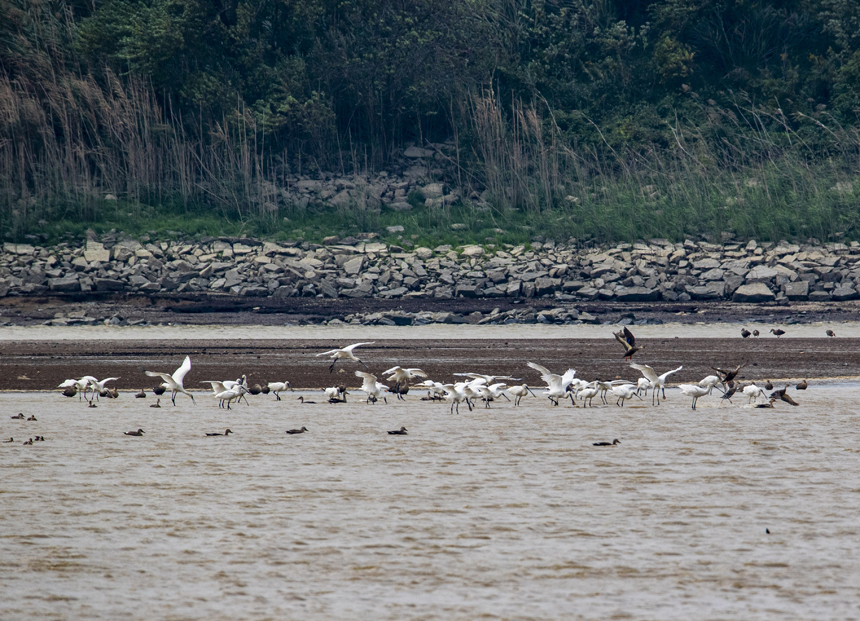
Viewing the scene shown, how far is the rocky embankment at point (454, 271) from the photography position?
29.6 metres

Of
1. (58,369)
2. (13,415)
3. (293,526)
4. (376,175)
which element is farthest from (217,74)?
(293,526)

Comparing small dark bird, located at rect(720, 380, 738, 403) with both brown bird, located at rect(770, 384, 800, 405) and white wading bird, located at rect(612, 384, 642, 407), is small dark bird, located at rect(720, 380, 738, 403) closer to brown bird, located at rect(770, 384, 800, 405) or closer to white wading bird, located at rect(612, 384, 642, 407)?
brown bird, located at rect(770, 384, 800, 405)

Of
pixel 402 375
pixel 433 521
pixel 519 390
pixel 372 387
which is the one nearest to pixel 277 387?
pixel 372 387

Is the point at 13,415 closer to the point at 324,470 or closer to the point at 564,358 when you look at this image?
the point at 324,470

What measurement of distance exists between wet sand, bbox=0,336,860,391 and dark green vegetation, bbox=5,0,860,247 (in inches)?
431

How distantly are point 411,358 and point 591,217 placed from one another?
1506 centimetres

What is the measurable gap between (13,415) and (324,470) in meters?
5.53

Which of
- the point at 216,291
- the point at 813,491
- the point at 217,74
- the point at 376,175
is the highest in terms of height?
the point at 217,74

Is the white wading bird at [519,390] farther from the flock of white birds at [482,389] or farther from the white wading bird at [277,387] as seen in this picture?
the white wading bird at [277,387]

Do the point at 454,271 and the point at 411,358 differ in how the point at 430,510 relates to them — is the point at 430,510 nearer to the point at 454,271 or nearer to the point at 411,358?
the point at 411,358

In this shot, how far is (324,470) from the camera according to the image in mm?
9031

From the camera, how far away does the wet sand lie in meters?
17.1

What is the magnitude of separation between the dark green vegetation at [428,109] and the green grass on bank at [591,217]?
12 centimetres

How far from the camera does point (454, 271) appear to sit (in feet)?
102
